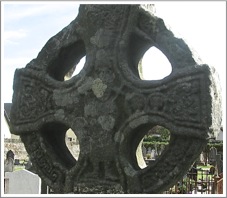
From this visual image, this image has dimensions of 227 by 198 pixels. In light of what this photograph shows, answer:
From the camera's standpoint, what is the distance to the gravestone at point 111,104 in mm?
3801

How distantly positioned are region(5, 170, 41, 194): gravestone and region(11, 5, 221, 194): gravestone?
13.7 feet

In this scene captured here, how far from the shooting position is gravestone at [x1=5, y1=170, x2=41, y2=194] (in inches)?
334

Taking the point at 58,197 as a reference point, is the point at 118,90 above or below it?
above

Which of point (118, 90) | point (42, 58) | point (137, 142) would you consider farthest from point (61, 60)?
point (137, 142)

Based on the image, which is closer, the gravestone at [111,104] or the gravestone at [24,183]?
the gravestone at [111,104]

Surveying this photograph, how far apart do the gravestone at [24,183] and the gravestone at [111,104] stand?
4176 millimetres

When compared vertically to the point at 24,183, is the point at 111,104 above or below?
above

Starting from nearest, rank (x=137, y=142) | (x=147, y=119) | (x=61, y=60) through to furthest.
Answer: (x=147, y=119) → (x=137, y=142) → (x=61, y=60)

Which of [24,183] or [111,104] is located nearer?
[111,104]

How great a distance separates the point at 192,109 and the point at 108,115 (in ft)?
2.76

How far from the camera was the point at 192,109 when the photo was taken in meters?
3.76

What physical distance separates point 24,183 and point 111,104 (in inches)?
203

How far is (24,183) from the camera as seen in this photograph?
8602 millimetres

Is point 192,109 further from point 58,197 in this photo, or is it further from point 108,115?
point 58,197
